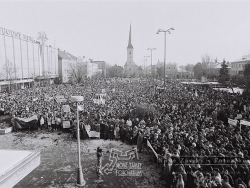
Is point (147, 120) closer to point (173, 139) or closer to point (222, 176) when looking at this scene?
point (173, 139)

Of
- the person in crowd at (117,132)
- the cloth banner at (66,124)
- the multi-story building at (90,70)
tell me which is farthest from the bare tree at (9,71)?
the multi-story building at (90,70)

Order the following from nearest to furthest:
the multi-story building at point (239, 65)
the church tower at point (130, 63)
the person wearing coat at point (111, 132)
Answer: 1. the person wearing coat at point (111, 132)
2. the multi-story building at point (239, 65)
3. the church tower at point (130, 63)

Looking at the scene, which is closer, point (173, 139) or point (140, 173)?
point (140, 173)

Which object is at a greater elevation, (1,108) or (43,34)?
(43,34)

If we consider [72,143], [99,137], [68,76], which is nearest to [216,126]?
[99,137]

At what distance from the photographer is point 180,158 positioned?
9.21m

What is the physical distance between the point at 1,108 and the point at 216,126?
65.2 feet

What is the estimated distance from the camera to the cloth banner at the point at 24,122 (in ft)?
58.9

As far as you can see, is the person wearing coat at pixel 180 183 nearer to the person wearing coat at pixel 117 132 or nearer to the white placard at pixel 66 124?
the person wearing coat at pixel 117 132

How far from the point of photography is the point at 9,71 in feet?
141

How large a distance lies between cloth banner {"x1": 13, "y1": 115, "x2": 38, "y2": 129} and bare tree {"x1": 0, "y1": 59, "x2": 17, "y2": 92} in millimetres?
27474

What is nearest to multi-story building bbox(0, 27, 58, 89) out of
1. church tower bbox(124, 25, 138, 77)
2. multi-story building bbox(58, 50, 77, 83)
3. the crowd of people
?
multi-story building bbox(58, 50, 77, 83)

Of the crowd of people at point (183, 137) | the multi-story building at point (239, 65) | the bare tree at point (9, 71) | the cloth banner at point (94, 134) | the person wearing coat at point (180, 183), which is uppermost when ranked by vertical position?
the multi-story building at point (239, 65)

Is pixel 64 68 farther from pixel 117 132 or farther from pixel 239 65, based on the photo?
pixel 117 132
